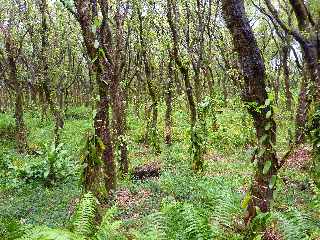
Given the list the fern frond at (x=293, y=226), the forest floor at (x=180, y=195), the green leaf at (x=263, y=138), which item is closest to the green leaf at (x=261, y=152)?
the green leaf at (x=263, y=138)

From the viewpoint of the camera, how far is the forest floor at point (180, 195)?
6.39 metres

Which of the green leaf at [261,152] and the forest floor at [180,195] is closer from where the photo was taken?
the forest floor at [180,195]

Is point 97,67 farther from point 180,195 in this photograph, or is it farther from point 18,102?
point 18,102

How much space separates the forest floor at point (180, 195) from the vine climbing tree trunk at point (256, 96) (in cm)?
29

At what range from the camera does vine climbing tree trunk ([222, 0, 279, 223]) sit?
7523 mm

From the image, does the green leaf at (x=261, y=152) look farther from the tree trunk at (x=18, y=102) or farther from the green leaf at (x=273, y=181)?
the tree trunk at (x=18, y=102)

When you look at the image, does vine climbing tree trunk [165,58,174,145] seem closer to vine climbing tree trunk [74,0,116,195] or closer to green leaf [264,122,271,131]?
vine climbing tree trunk [74,0,116,195]

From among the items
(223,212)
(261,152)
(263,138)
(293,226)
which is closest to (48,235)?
(223,212)

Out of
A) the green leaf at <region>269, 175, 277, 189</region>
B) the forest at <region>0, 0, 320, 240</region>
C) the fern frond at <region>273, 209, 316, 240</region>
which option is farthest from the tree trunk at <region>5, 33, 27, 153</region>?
the fern frond at <region>273, 209, 316, 240</region>

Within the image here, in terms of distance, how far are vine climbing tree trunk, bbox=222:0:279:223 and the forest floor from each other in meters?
0.29

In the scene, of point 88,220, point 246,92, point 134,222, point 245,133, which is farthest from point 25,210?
point 245,133

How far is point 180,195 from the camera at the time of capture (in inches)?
523

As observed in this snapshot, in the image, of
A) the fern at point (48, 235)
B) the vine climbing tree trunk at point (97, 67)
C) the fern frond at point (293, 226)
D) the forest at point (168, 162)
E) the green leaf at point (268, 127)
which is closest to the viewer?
the fern at point (48, 235)

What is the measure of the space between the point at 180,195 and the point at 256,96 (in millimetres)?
6205
